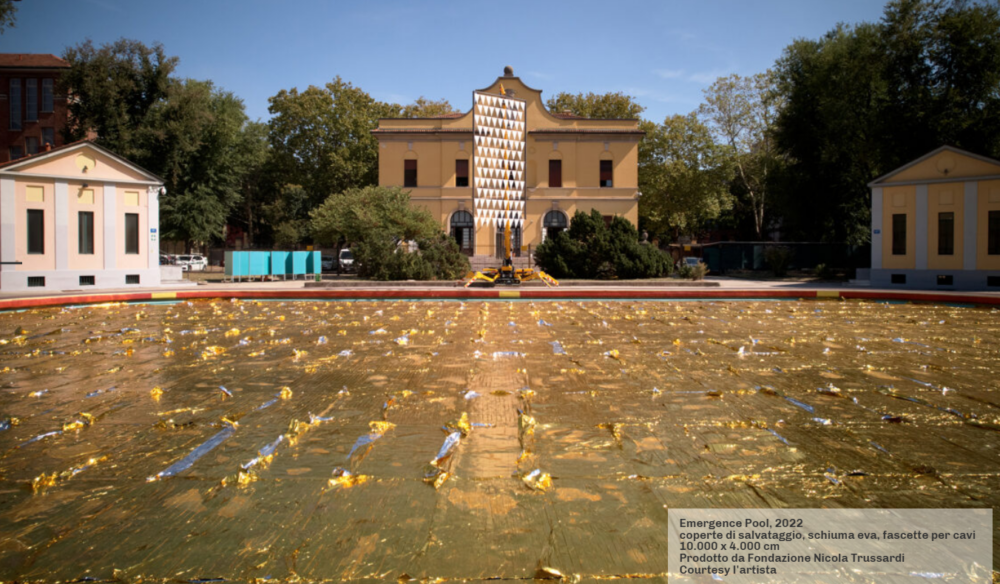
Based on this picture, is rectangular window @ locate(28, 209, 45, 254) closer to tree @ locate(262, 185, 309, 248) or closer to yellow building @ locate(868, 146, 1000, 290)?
tree @ locate(262, 185, 309, 248)

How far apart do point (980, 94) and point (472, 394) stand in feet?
105

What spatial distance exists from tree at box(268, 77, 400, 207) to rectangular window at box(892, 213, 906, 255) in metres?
36.6

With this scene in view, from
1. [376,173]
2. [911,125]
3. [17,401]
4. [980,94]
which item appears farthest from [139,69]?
[980,94]

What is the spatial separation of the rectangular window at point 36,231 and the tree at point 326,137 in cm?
2785

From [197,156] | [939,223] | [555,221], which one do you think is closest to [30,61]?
[197,156]

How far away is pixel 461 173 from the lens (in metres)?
43.5

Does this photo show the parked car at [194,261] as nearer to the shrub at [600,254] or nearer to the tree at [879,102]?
the shrub at [600,254]

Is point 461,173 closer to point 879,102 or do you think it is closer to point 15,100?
point 879,102

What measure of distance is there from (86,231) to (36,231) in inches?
61.2

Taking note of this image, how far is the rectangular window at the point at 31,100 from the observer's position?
159 ft

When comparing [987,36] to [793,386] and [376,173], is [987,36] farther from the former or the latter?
[376,173]

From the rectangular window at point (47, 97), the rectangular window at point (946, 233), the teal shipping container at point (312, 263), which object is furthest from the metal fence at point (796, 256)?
the rectangular window at point (47, 97)

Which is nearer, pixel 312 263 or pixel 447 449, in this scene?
pixel 447 449

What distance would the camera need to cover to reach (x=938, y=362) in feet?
24.6
